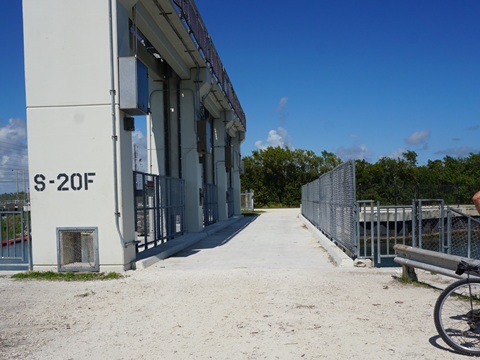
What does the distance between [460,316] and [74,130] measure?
7858 mm

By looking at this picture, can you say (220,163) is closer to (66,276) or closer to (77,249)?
(77,249)

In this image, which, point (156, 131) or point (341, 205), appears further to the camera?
point (156, 131)

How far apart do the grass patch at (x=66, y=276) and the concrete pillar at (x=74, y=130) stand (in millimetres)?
320

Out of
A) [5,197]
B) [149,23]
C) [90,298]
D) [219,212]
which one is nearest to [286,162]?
[219,212]

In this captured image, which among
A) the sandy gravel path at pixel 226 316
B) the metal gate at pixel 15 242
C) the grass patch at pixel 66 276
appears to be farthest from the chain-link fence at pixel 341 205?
the metal gate at pixel 15 242

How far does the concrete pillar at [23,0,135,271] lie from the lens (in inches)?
380

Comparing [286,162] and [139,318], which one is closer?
[139,318]

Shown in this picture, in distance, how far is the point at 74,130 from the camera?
32.0ft

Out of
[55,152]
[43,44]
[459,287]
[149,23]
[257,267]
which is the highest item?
[149,23]

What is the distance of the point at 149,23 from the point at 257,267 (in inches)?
286

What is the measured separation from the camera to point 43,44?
9.80m

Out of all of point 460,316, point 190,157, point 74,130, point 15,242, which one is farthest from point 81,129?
point 190,157

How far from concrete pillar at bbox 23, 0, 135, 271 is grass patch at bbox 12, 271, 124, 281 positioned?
320mm

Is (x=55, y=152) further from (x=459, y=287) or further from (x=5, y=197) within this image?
(x=5, y=197)
